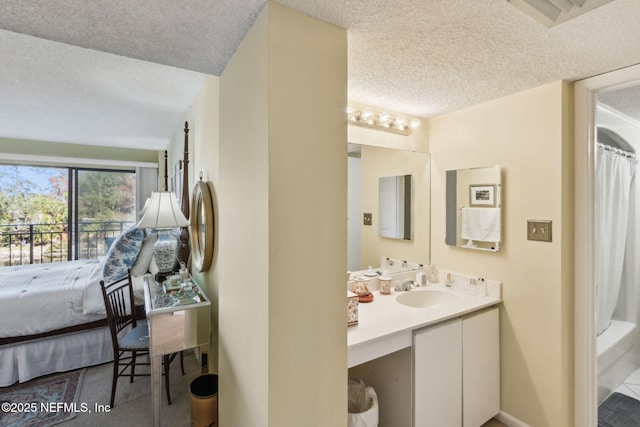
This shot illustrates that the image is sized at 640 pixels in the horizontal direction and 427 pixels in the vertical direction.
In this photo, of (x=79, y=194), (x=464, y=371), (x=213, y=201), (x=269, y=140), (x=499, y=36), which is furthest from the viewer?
(x=79, y=194)

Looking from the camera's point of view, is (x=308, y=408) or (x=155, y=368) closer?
(x=308, y=408)

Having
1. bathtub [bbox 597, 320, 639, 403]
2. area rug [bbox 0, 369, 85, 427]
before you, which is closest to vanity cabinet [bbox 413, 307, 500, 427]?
bathtub [bbox 597, 320, 639, 403]

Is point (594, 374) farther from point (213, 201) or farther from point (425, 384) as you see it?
point (213, 201)

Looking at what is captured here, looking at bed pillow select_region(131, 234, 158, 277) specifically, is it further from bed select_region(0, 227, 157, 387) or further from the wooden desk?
the wooden desk

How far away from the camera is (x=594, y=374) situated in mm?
1742

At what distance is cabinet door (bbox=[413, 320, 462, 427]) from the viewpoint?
1.63m

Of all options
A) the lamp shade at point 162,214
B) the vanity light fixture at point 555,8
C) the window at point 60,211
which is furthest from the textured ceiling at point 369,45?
the window at point 60,211

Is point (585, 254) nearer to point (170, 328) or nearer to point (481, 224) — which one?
point (481, 224)

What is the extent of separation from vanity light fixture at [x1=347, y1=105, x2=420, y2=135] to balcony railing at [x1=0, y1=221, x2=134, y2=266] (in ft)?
13.7

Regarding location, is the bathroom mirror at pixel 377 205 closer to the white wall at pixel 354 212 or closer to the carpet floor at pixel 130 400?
the white wall at pixel 354 212

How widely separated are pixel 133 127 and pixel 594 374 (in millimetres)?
4684

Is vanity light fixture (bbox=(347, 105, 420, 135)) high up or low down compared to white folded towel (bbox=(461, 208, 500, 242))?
up

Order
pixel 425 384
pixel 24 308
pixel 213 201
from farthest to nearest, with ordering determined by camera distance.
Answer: pixel 24 308 < pixel 213 201 < pixel 425 384

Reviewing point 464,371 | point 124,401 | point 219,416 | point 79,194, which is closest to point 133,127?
point 79,194
